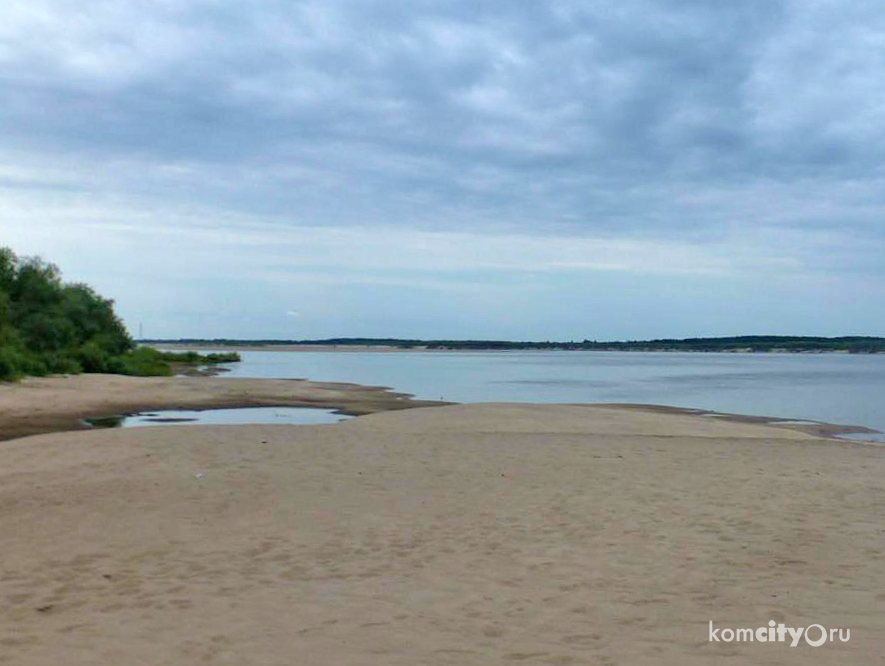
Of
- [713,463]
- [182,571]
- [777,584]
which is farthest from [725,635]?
Answer: [713,463]

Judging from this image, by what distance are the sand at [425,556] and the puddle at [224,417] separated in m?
9.07

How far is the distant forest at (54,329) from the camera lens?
149 feet

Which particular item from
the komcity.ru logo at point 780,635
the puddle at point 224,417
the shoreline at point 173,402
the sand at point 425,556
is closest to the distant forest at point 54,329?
the shoreline at point 173,402

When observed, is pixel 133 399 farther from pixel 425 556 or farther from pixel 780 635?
pixel 780 635

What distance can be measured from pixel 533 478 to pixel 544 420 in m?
13.6

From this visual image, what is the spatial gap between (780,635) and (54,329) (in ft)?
177

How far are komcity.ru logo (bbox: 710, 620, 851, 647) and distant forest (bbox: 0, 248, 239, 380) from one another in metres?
40.2

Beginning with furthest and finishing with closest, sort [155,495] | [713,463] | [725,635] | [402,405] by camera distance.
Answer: [402,405], [713,463], [155,495], [725,635]

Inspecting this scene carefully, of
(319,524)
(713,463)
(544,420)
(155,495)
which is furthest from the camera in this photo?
(544,420)

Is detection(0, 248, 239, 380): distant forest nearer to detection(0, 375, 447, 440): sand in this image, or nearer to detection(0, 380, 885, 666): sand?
detection(0, 375, 447, 440): sand

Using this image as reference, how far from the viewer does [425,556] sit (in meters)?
8.81

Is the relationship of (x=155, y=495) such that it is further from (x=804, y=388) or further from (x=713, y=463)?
(x=804, y=388)

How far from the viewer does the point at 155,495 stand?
39.3 ft

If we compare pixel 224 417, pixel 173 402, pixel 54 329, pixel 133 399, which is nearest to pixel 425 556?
pixel 224 417
